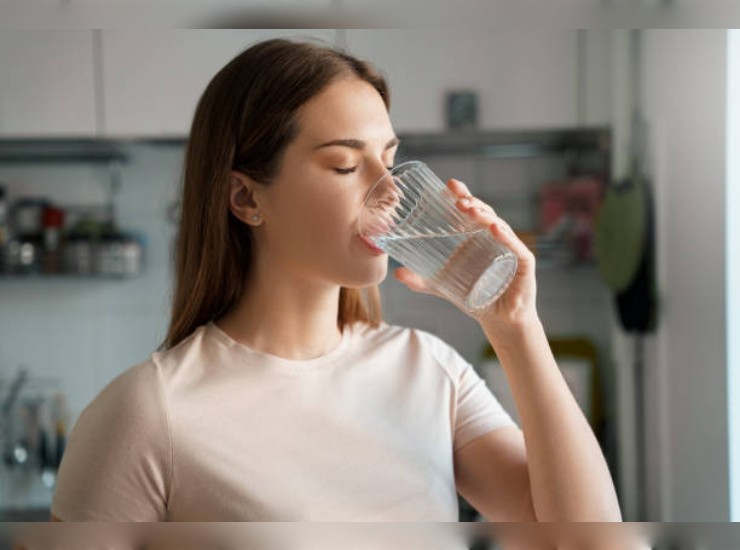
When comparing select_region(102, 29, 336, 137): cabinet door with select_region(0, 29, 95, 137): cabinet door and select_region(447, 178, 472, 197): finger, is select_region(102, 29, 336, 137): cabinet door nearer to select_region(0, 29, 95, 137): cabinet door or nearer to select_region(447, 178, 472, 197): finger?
select_region(0, 29, 95, 137): cabinet door

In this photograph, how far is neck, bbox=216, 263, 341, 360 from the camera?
590mm

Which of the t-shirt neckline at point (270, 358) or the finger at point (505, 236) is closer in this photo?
the finger at point (505, 236)

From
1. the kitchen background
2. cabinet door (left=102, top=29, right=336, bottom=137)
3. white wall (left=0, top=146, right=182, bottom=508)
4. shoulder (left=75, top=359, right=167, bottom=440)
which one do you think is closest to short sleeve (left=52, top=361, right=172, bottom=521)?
shoulder (left=75, top=359, right=167, bottom=440)

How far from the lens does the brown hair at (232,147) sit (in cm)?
51

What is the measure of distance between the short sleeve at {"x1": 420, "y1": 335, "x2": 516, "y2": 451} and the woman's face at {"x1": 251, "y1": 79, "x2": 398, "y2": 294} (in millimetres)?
156

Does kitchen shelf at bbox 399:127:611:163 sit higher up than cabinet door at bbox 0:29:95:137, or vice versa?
cabinet door at bbox 0:29:95:137

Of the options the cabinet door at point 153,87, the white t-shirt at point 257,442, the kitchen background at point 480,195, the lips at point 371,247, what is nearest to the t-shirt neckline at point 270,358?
the white t-shirt at point 257,442

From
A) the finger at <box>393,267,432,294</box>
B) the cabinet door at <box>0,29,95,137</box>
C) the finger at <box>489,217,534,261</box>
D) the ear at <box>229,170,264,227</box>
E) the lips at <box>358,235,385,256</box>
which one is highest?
the cabinet door at <box>0,29,95,137</box>

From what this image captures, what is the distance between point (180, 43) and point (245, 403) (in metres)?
1.34

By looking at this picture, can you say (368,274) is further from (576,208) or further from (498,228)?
(576,208)

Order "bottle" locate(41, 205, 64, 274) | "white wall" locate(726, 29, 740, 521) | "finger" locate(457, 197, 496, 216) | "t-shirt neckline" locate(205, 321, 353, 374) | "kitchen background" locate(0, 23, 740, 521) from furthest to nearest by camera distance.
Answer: "bottle" locate(41, 205, 64, 274)
"kitchen background" locate(0, 23, 740, 521)
"white wall" locate(726, 29, 740, 521)
"t-shirt neckline" locate(205, 321, 353, 374)
"finger" locate(457, 197, 496, 216)

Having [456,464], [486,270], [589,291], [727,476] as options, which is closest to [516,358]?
[486,270]

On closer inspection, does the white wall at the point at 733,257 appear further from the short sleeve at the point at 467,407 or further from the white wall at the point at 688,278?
the short sleeve at the point at 467,407

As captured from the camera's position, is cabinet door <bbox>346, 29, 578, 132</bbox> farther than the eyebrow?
Yes
